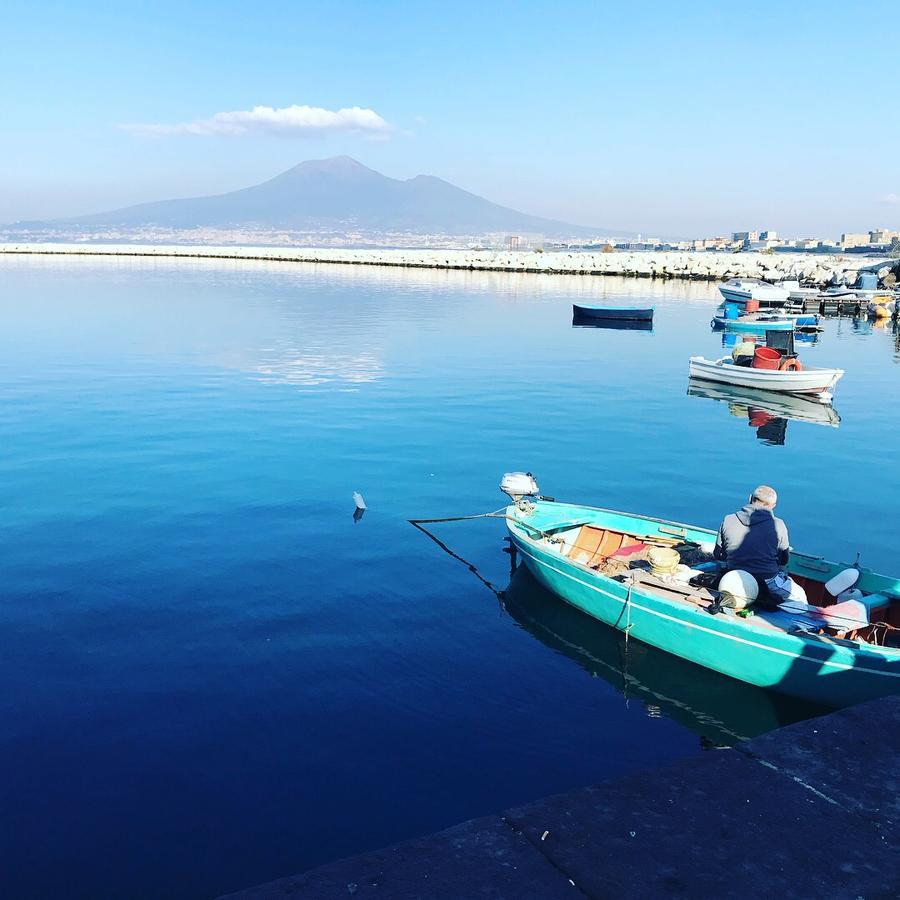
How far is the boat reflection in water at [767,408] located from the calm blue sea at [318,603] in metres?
0.47

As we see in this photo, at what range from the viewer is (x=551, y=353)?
4928 cm

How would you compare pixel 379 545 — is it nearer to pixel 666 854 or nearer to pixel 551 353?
pixel 666 854

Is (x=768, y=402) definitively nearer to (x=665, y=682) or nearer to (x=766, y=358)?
(x=766, y=358)

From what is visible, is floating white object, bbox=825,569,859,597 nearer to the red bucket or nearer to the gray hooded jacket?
the gray hooded jacket

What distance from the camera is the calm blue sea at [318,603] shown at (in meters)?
9.88

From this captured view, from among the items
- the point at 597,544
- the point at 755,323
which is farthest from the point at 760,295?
the point at 597,544

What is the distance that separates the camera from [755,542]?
42.6ft

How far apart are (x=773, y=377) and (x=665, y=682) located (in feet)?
89.8

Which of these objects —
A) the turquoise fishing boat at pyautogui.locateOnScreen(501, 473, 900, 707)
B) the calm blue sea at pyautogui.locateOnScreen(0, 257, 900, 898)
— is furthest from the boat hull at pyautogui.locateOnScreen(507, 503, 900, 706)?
the calm blue sea at pyautogui.locateOnScreen(0, 257, 900, 898)

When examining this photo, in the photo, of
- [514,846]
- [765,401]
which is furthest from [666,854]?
[765,401]

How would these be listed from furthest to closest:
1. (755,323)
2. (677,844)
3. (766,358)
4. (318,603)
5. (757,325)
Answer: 1. (755,323)
2. (757,325)
3. (766,358)
4. (318,603)
5. (677,844)

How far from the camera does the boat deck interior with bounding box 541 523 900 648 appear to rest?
489 inches

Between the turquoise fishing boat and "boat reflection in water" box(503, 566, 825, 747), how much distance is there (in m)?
0.21

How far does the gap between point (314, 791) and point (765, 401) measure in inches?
1258
